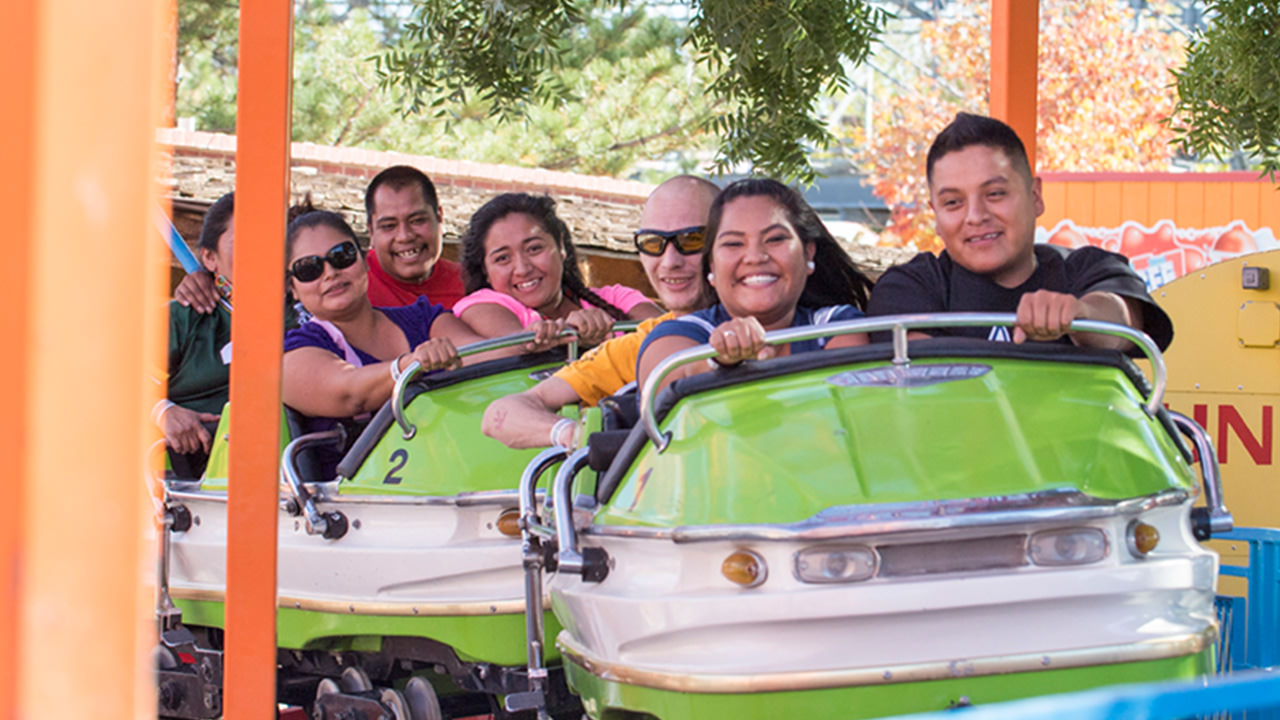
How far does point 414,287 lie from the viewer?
20.3 feet

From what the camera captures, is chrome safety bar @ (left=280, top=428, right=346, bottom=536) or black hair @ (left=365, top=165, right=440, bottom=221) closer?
chrome safety bar @ (left=280, top=428, right=346, bottom=536)

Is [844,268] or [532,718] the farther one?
[532,718]

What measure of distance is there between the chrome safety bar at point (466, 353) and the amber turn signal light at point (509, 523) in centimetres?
43

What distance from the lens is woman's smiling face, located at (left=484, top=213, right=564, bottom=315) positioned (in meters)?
5.15

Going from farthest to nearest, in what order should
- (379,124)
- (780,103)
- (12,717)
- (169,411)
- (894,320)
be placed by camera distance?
(379,124), (780,103), (169,411), (894,320), (12,717)

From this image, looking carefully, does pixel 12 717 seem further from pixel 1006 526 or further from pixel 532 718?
pixel 532 718

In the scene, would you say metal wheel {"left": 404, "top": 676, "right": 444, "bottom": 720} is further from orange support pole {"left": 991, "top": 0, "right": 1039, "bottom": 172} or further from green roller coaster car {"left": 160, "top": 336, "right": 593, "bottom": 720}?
orange support pole {"left": 991, "top": 0, "right": 1039, "bottom": 172}

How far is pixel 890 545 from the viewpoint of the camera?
270cm

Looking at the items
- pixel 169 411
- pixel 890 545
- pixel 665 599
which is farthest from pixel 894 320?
pixel 169 411

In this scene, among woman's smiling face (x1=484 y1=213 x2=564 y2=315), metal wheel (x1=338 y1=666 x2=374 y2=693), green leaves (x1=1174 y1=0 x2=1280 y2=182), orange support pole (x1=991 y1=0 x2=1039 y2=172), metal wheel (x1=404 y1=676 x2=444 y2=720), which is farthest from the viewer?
green leaves (x1=1174 y1=0 x2=1280 y2=182)

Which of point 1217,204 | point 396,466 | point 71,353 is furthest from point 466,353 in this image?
point 1217,204

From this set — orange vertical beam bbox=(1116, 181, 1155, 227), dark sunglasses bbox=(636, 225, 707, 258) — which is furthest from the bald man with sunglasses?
orange vertical beam bbox=(1116, 181, 1155, 227)

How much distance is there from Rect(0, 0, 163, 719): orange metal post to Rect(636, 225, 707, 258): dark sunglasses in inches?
115

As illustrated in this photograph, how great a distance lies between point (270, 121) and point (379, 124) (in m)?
15.4
